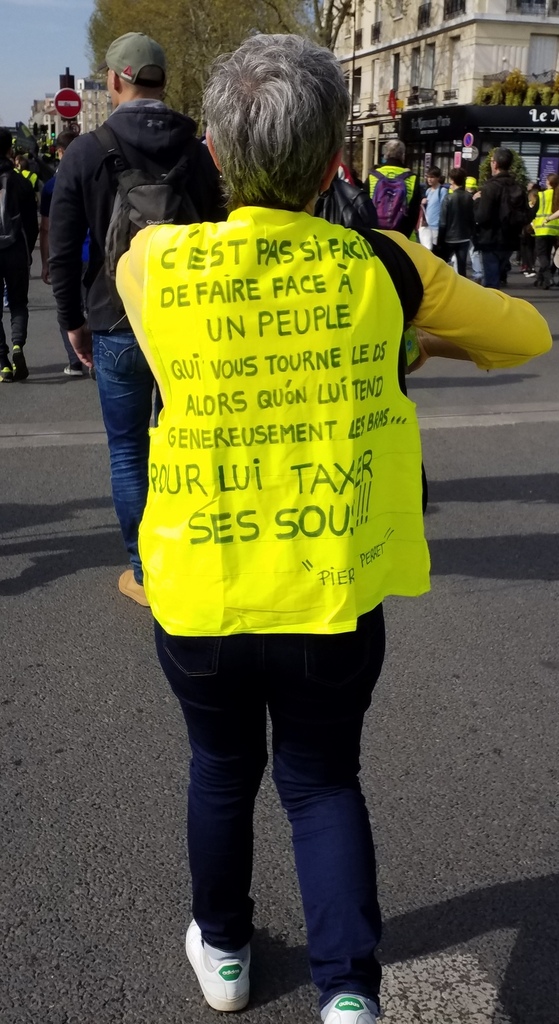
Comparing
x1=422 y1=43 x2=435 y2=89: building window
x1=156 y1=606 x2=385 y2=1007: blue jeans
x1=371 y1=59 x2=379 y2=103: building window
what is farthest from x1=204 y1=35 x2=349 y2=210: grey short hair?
x1=371 y1=59 x2=379 y2=103: building window

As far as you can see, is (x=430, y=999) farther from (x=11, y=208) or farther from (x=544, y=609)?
(x=11, y=208)

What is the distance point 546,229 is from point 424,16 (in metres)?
36.5

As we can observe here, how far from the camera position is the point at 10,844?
2682 mm

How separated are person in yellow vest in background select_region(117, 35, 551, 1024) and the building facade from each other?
29.5 meters

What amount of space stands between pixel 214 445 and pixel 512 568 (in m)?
3.23

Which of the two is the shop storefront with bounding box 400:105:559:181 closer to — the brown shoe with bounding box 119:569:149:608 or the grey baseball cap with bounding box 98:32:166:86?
the grey baseball cap with bounding box 98:32:166:86

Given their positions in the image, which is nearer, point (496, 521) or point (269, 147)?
point (269, 147)

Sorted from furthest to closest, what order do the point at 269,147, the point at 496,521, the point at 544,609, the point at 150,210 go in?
the point at 496,521, the point at 544,609, the point at 150,210, the point at 269,147

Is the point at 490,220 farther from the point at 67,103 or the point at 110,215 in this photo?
the point at 67,103

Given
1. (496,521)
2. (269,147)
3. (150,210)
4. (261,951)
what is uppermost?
(269,147)

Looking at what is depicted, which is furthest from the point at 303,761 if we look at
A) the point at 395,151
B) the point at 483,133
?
the point at 483,133

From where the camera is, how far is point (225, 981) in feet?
6.86

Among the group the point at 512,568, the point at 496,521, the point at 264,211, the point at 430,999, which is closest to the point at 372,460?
the point at 264,211

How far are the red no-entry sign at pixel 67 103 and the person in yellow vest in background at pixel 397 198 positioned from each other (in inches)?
634
